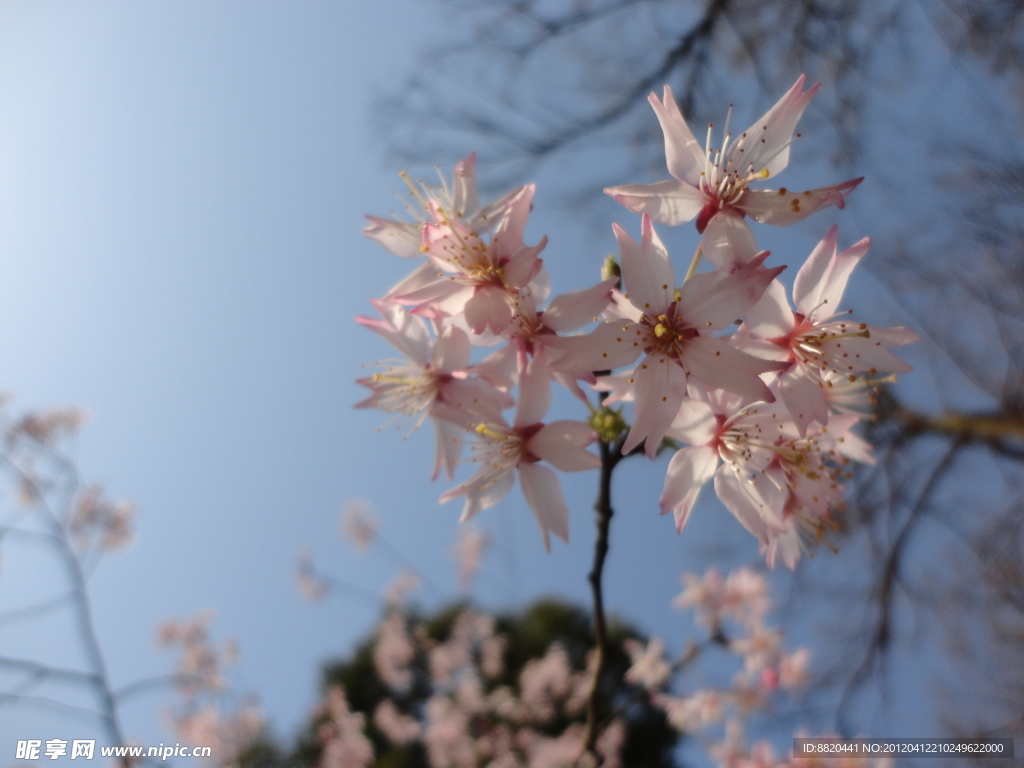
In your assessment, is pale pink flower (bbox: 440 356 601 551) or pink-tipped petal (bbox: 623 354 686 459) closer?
pink-tipped petal (bbox: 623 354 686 459)

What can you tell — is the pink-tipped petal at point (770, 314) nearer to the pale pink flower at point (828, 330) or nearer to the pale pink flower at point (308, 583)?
the pale pink flower at point (828, 330)

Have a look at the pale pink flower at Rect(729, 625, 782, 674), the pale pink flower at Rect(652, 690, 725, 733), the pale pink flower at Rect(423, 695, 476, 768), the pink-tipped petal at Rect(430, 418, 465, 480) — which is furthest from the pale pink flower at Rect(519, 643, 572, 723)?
the pink-tipped petal at Rect(430, 418, 465, 480)

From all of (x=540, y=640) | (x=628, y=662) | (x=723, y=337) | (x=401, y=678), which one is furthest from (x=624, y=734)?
(x=723, y=337)

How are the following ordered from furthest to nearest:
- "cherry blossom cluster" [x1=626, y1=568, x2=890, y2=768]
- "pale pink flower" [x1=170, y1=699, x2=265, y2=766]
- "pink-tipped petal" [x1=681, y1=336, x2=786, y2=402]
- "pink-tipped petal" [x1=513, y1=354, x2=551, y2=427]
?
"pale pink flower" [x1=170, y1=699, x2=265, y2=766]
"cherry blossom cluster" [x1=626, y1=568, x2=890, y2=768]
"pink-tipped petal" [x1=513, y1=354, x2=551, y2=427]
"pink-tipped petal" [x1=681, y1=336, x2=786, y2=402]

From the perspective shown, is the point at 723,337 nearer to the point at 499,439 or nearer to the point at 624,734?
the point at 499,439

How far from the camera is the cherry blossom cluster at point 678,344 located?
73 centimetres

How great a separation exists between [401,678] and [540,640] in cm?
183

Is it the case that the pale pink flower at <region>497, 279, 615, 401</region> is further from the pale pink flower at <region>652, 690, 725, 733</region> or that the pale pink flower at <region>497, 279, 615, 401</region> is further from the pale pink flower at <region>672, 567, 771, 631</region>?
the pale pink flower at <region>652, 690, 725, 733</region>

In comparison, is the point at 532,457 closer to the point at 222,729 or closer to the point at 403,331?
the point at 403,331

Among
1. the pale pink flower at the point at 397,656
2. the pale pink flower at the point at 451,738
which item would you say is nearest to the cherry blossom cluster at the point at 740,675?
the pale pink flower at the point at 451,738

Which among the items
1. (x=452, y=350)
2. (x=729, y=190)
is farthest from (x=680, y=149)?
(x=452, y=350)

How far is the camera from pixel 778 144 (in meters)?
0.88

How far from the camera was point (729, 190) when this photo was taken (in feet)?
2.76

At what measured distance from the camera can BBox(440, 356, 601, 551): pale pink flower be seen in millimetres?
814
